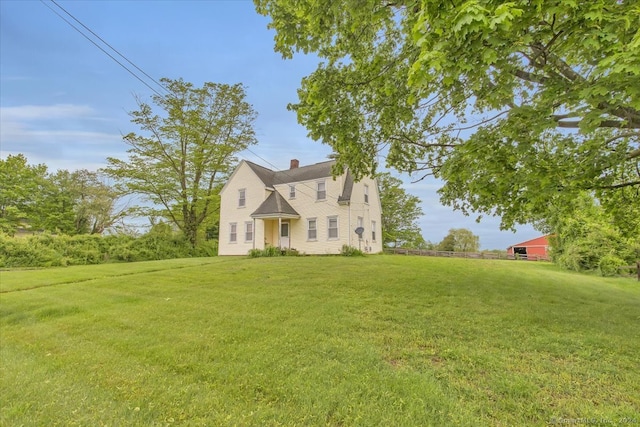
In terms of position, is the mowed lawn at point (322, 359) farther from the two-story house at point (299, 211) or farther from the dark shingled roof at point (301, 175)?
the dark shingled roof at point (301, 175)

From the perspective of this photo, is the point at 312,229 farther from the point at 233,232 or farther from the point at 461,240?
the point at 461,240

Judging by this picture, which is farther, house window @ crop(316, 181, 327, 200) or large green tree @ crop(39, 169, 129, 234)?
large green tree @ crop(39, 169, 129, 234)

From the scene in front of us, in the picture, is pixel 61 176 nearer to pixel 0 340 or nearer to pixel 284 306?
pixel 0 340

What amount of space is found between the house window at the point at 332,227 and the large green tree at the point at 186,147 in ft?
35.6

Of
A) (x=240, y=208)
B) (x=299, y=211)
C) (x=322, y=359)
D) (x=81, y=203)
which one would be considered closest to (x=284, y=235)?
(x=299, y=211)

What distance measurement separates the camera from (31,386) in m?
3.49

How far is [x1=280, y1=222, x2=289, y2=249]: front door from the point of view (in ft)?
68.6

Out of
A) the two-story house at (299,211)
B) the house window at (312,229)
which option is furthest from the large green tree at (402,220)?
the house window at (312,229)

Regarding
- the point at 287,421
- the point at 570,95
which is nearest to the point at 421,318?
the point at 287,421

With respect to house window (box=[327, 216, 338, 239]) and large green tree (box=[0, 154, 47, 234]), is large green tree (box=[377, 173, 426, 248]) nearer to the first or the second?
house window (box=[327, 216, 338, 239])

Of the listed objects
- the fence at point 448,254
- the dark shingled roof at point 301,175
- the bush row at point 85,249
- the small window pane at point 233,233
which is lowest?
the fence at point 448,254

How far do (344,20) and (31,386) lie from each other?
7.99m

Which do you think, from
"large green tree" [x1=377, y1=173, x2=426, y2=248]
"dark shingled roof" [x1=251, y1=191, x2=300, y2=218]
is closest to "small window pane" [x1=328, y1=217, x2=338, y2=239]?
"dark shingled roof" [x1=251, y1=191, x2=300, y2=218]

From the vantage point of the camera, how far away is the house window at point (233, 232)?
73.3 ft
